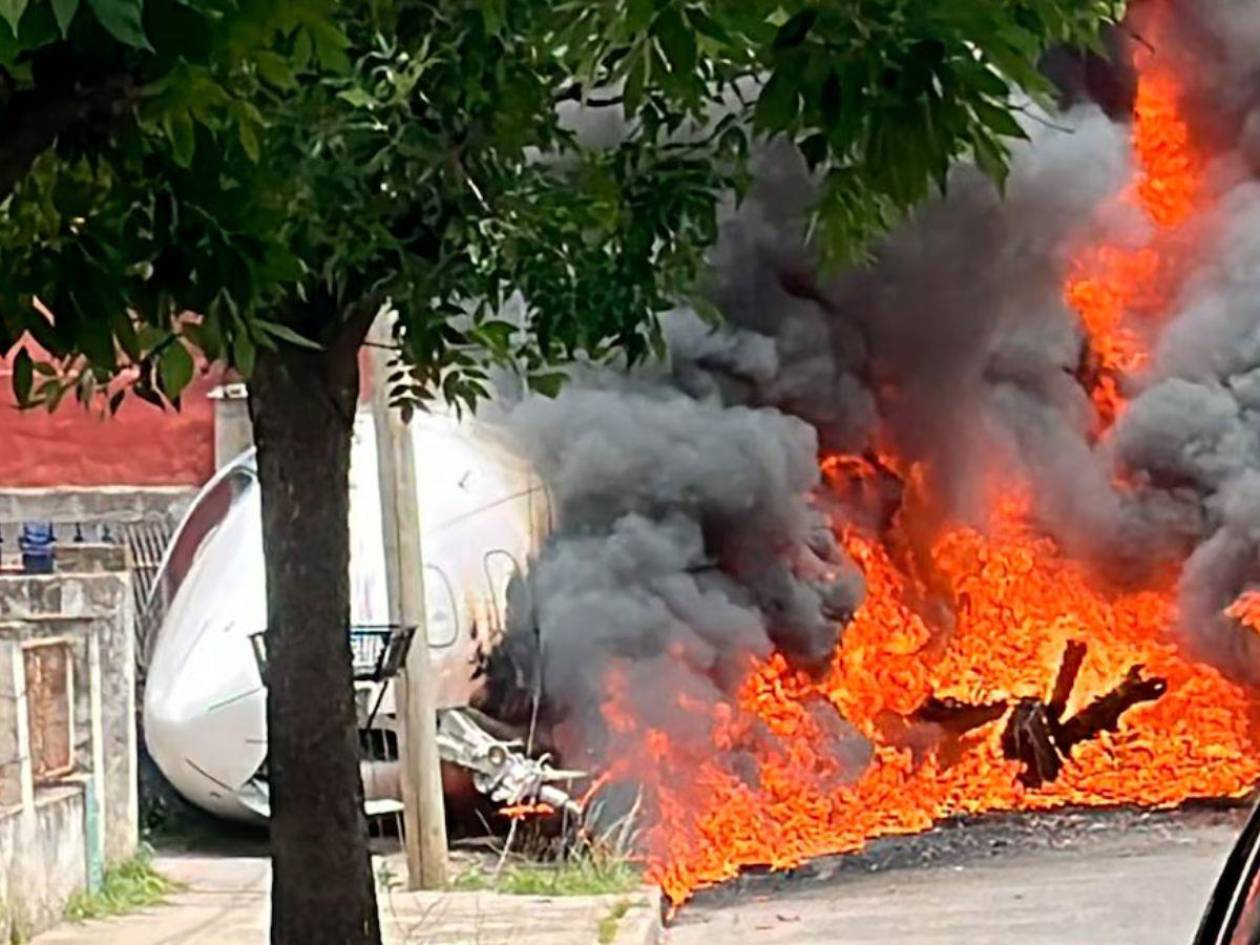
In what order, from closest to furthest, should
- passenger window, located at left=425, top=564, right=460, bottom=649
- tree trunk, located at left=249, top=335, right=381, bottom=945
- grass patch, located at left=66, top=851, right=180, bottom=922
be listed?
1. tree trunk, located at left=249, top=335, right=381, bottom=945
2. grass patch, located at left=66, top=851, right=180, bottom=922
3. passenger window, located at left=425, top=564, right=460, bottom=649

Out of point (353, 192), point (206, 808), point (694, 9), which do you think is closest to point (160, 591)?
point (206, 808)

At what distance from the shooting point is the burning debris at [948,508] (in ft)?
30.3

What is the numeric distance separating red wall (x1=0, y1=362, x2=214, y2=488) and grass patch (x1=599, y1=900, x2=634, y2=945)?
195 inches

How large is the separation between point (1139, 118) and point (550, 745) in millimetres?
4568

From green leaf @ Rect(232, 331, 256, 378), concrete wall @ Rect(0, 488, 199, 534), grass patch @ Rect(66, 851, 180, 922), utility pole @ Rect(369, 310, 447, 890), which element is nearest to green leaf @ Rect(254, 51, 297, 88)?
green leaf @ Rect(232, 331, 256, 378)

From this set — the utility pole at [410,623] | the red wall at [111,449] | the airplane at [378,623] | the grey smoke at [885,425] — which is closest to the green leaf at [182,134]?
the utility pole at [410,623]

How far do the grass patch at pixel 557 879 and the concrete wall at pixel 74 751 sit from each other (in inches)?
52.9

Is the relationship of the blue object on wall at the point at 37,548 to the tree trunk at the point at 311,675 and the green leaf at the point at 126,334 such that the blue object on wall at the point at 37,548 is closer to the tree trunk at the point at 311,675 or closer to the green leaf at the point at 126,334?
the tree trunk at the point at 311,675

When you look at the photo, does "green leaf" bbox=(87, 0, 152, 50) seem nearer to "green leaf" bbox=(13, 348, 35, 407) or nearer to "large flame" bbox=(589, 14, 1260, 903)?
"green leaf" bbox=(13, 348, 35, 407)

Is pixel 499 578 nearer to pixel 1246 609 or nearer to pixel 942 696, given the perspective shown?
pixel 942 696

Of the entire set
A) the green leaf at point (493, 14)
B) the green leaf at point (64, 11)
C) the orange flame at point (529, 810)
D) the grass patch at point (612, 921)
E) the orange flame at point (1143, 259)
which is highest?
the orange flame at point (1143, 259)

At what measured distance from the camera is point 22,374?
96.6 inches

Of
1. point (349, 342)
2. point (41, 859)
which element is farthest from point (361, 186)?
point (41, 859)

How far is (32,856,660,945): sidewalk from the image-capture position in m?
6.87
